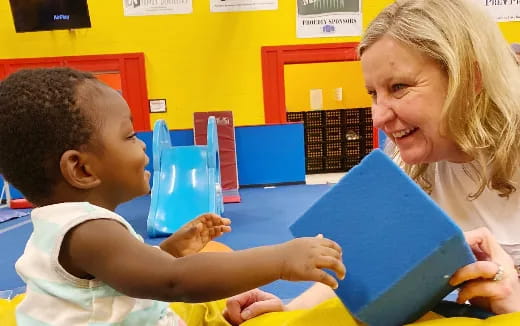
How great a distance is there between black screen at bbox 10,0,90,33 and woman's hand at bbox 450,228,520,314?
5955 mm

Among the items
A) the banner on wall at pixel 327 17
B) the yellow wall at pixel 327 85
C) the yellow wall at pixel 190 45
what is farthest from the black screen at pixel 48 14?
the yellow wall at pixel 327 85

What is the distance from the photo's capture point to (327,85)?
8.95m

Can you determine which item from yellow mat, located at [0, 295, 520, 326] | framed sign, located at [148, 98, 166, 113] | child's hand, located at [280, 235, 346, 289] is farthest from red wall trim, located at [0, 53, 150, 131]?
child's hand, located at [280, 235, 346, 289]

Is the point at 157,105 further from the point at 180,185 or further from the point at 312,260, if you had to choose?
the point at 312,260

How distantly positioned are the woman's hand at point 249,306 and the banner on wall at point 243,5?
5.72m

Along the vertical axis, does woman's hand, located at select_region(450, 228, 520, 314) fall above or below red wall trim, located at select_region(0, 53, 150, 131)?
below

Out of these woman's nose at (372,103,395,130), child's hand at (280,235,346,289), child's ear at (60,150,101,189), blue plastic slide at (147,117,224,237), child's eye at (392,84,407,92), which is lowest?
blue plastic slide at (147,117,224,237)

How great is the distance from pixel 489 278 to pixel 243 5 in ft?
20.0

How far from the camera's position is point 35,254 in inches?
34.6

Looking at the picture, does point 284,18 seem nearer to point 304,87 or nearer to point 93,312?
point 304,87

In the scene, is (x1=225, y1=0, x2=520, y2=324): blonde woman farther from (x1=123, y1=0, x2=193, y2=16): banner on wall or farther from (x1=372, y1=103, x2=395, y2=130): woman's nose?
(x1=123, y1=0, x2=193, y2=16): banner on wall

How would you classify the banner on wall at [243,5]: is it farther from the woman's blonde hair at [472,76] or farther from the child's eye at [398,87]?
the child's eye at [398,87]

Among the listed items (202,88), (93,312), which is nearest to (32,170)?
(93,312)

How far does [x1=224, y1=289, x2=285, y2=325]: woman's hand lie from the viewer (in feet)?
3.57
